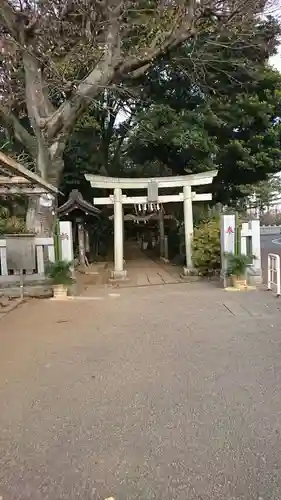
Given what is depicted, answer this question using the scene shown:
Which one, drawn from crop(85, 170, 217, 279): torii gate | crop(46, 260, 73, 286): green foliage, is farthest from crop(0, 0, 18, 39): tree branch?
crop(46, 260, 73, 286): green foliage

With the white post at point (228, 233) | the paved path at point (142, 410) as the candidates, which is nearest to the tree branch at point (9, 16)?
the white post at point (228, 233)

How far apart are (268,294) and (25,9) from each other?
964 cm

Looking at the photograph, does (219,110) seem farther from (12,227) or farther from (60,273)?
(60,273)

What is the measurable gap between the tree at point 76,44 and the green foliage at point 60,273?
11.2 ft

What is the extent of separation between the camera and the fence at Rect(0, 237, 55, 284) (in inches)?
434

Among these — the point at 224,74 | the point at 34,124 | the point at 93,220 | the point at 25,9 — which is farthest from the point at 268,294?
the point at 93,220

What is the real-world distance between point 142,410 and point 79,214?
17099 mm

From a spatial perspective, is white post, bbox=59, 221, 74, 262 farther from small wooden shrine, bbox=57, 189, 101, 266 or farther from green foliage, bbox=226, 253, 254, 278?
small wooden shrine, bbox=57, 189, 101, 266

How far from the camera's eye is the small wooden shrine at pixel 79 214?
18.8m

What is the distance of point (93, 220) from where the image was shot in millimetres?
23500

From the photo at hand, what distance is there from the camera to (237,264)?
442 inches

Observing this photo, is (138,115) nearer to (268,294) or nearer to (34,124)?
(34,124)

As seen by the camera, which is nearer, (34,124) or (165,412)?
(165,412)

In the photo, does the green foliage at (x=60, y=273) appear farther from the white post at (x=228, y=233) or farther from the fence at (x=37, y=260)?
the white post at (x=228, y=233)
